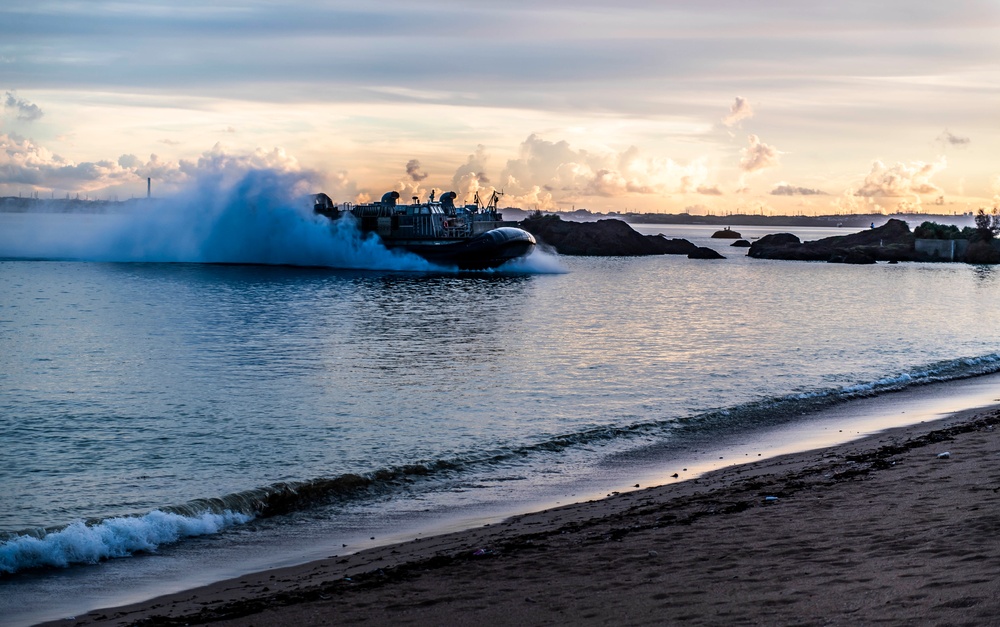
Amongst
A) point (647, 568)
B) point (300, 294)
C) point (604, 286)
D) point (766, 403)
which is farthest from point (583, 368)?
point (604, 286)

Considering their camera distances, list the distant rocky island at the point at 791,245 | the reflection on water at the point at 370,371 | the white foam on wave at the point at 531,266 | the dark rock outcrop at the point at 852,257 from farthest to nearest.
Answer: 1. the distant rocky island at the point at 791,245
2. the dark rock outcrop at the point at 852,257
3. the white foam on wave at the point at 531,266
4. the reflection on water at the point at 370,371

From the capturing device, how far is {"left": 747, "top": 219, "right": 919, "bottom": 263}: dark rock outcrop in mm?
94625

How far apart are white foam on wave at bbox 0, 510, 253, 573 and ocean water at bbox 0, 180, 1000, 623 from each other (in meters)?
0.02

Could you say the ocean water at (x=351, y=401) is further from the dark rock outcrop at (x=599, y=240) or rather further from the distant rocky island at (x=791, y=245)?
the dark rock outcrop at (x=599, y=240)

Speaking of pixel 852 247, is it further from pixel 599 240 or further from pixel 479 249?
pixel 479 249

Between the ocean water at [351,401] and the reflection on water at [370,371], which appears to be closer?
the ocean water at [351,401]

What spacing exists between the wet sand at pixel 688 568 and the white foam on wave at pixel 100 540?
1792 millimetres

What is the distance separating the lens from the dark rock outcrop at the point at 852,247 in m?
94.6

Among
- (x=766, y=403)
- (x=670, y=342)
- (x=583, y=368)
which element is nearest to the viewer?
(x=766, y=403)

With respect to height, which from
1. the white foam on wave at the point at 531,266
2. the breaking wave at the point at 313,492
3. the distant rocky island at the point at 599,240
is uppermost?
the distant rocky island at the point at 599,240

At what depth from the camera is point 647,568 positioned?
23.7 ft

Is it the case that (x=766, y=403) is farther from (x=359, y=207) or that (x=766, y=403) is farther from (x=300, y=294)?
(x=359, y=207)

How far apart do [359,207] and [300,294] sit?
1094 inches

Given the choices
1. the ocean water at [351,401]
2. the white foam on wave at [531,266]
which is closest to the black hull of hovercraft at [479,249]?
the white foam on wave at [531,266]
